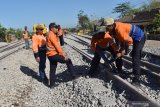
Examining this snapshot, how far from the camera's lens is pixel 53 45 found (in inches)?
362

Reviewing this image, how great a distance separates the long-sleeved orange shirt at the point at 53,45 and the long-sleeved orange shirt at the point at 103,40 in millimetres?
1044

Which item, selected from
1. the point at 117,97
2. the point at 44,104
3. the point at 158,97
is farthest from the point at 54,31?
the point at 158,97

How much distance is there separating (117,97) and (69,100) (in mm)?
1237

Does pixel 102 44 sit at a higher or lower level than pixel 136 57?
higher

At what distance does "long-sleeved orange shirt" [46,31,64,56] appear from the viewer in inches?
357

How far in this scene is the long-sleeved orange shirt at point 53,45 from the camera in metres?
9.06

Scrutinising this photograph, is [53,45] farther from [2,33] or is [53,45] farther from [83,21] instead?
[83,21]

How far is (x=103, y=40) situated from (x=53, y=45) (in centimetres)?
146

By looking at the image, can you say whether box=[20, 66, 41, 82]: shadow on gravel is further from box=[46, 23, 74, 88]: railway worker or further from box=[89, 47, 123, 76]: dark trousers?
box=[89, 47, 123, 76]: dark trousers

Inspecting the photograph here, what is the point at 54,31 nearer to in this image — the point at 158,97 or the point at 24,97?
the point at 24,97

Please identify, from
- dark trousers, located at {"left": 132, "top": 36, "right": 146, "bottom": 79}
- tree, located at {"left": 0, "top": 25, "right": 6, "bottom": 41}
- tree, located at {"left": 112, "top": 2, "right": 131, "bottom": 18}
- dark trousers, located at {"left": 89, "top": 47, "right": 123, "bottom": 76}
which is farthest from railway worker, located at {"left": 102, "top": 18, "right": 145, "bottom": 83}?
tree, located at {"left": 112, "top": 2, "right": 131, "bottom": 18}

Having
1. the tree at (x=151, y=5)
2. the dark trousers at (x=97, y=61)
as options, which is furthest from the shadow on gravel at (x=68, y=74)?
the tree at (x=151, y=5)

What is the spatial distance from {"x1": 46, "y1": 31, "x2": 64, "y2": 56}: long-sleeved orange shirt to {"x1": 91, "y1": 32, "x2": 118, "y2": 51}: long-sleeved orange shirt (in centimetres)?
104

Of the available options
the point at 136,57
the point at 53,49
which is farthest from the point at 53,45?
the point at 136,57
